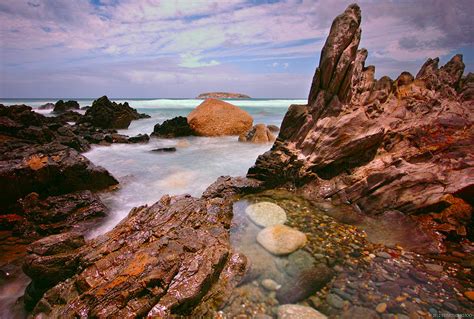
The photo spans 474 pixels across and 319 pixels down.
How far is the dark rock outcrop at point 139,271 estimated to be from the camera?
3930 mm

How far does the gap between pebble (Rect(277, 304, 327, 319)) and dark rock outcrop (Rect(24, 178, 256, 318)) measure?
965 mm

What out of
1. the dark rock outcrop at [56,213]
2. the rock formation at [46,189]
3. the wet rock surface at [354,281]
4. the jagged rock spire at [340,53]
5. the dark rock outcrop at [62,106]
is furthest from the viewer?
the dark rock outcrop at [62,106]

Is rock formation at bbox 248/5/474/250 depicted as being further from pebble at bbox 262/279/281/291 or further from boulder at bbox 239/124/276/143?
boulder at bbox 239/124/276/143

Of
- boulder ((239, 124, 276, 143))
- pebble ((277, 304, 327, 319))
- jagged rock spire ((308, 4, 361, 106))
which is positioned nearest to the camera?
pebble ((277, 304, 327, 319))

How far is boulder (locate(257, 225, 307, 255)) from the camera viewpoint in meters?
5.54

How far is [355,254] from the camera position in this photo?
5.33m

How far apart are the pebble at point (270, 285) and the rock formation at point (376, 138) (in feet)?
13.2

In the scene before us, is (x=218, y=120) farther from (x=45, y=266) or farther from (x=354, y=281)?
(x=354, y=281)

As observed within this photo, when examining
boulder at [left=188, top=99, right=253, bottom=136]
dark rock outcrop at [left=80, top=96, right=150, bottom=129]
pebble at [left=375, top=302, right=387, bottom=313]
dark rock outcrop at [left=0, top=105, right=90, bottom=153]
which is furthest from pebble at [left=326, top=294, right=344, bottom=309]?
dark rock outcrop at [left=80, top=96, right=150, bottom=129]

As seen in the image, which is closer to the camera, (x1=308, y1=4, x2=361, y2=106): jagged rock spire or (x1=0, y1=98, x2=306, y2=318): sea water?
(x1=0, y1=98, x2=306, y2=318): sea water

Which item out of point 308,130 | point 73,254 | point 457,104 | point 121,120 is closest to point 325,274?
point 73,254

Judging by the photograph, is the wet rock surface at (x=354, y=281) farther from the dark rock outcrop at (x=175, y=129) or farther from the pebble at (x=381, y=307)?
the dark rock outcrop at (x=175, y=129)

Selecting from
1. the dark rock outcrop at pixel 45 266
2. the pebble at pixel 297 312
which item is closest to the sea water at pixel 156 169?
the dark rock outcrop at pixel 45 266

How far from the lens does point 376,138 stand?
8.19 metres
